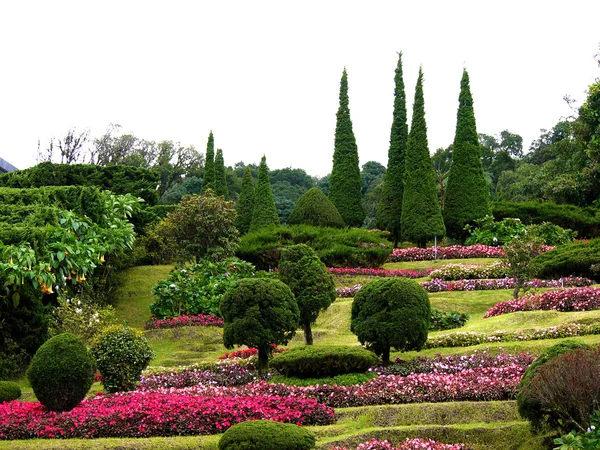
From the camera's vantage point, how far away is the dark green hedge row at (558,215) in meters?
32.0

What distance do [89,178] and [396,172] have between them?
13575 millimetres

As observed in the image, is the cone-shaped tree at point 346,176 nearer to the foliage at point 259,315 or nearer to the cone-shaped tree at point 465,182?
the cone-shaped tree at point 465,182

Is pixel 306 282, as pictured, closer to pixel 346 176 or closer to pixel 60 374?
pixel 60 374

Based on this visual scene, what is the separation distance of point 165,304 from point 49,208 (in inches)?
202

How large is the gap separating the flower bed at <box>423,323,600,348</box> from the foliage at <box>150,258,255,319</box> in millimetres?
8040

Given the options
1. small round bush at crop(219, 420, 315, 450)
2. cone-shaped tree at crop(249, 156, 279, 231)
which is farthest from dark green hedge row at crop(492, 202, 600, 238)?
small round bush at crop(219, 420, 315, 450)

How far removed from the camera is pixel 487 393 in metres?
10.5

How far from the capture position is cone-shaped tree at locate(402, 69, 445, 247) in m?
30.1

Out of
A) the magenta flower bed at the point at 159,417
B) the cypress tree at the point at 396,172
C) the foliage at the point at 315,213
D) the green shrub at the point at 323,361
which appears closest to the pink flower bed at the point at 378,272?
the foliage at the point at 315,213

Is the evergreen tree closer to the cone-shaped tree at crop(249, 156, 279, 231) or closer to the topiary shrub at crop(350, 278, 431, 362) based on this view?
the cone-shaped tree at crop(249, 156, 279, 231)

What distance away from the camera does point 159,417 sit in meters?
9.88

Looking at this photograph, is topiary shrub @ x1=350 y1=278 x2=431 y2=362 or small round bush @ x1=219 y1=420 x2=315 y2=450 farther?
topiary shrub @ x1=350 y1=278 x2=431 y2=362

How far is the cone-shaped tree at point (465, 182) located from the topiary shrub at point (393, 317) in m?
19.2

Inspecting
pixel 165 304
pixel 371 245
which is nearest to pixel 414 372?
pixel 165 304
